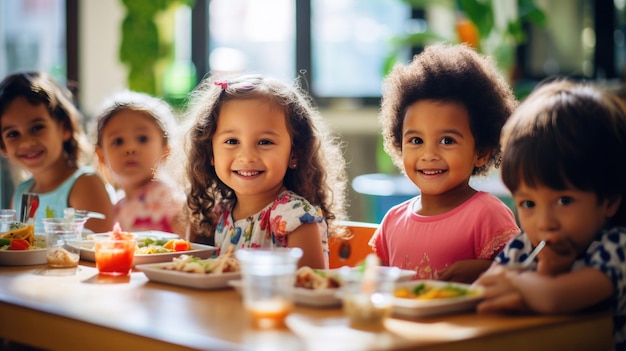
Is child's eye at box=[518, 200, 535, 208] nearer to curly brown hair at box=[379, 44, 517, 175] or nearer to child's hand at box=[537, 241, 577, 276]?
child's hand at box=[537, 241, 577, 276]

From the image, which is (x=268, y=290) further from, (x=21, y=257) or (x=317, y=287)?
(x=21, y=257)

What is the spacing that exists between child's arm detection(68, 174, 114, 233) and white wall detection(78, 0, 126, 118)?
2.76 metres

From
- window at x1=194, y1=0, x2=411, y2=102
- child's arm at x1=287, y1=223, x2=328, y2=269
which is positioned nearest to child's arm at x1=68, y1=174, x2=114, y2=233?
child's arm at x1=287, y1=223, x2=328, y2=269

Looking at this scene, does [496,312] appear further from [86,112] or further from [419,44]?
[86,112]

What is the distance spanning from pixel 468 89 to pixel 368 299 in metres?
0.86

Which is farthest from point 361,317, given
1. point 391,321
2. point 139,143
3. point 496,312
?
point 139,143

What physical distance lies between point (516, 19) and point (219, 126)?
2921 mm

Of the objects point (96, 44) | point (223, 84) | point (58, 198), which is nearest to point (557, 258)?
point (223, 84)

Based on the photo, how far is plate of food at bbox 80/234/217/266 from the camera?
1958 mm

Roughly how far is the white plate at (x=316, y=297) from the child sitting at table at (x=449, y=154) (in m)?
0.54

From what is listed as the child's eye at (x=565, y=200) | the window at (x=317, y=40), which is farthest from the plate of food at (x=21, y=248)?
the window at (x=317, y=40)

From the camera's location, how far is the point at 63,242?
2008 mm

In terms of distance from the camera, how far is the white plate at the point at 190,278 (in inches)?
63.4

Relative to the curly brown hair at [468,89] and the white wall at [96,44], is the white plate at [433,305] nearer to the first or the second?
the curly brown hair at [468,89]
